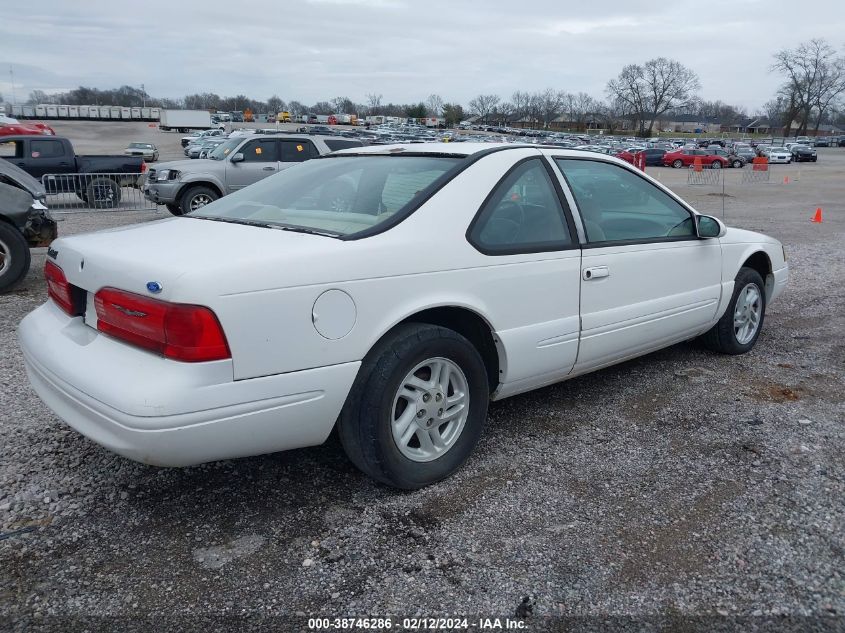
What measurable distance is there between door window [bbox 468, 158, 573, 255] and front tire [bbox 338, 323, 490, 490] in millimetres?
533

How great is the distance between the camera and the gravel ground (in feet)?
7.91

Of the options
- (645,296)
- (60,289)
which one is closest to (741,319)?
(645,296)

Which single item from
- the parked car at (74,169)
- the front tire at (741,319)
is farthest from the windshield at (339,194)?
the parked car at (74,169)

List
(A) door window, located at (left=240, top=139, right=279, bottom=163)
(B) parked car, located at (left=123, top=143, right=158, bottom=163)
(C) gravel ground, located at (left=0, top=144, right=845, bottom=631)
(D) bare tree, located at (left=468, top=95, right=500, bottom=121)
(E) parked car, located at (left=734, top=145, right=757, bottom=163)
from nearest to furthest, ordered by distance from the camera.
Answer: (C) gravel ground, located at (left=0, top=144, right=845, bottom=631), (A) door window, located at (left=240, top=139, right=279, bottom=163), (B) parked car, located at (left=123, top=143, right=158, bottom=163), (E) parked car, located at (left=734, top=145, right=757, bottom=163), (D) bare tree, located at (left=468, top=95, right=500, bottom=121)

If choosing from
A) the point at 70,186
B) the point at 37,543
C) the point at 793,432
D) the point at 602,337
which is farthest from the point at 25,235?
the point at 70,186

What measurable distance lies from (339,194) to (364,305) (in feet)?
3.14

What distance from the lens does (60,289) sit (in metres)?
3.12

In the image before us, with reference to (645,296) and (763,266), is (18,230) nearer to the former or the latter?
(645,296)

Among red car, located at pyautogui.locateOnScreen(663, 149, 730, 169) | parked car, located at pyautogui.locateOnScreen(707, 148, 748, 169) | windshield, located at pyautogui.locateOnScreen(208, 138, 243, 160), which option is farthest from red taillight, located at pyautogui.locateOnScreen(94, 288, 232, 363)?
parked car, located at pyautogui.locateOnScreen(707, 148, 748, 169)

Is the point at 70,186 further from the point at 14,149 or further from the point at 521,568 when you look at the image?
the point at 521,568

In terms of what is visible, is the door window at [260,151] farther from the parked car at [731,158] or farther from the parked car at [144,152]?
the parked car at [731,158]

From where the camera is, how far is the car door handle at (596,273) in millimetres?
3709

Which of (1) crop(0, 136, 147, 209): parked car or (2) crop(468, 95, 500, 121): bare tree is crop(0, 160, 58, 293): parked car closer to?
(1) crop(0, 136, 147, 209): parked car

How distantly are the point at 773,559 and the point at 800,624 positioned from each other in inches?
14.7
